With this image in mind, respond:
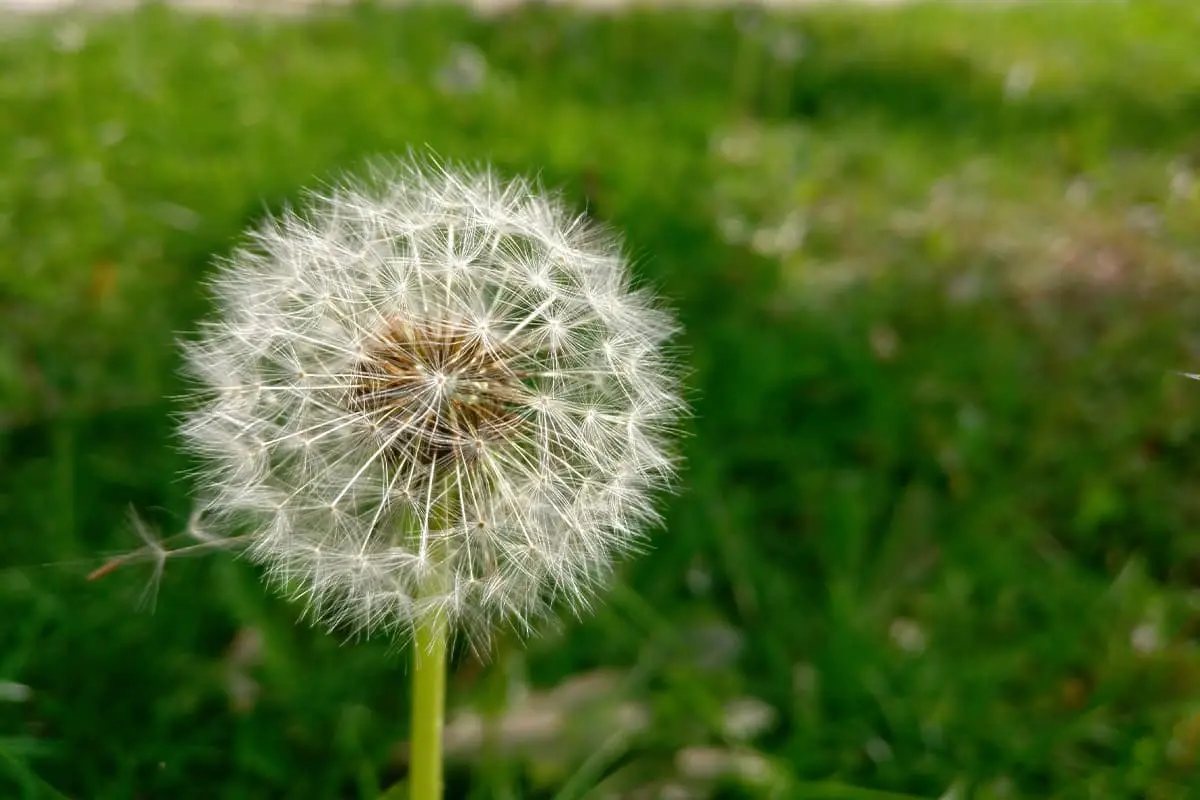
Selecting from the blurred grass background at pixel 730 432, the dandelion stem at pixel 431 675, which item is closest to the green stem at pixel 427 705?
the dandelion stem at pixel 431 675

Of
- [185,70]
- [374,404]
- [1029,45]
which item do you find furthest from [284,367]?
[1029,45]

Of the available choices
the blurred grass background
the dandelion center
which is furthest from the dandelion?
the blurred grass background

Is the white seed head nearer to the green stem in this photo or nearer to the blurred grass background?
the green stem

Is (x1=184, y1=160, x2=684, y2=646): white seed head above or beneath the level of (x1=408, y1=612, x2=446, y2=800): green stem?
above

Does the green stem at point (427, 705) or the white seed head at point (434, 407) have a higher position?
the white seed head at point (434, 407)

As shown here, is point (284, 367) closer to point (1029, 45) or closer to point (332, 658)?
point (332, 658)

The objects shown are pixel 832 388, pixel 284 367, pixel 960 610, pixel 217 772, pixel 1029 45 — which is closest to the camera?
pixel 284 367

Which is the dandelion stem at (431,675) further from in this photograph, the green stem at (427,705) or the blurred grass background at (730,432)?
the blurred grass background at (730,432)
